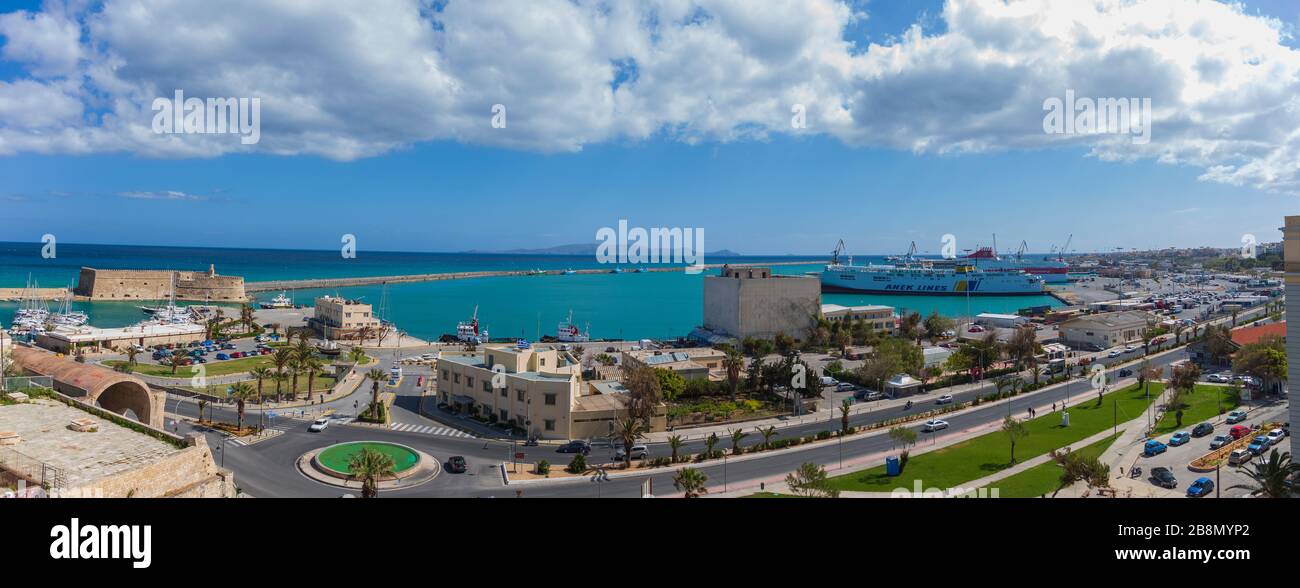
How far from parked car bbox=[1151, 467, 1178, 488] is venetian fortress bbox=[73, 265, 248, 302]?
8871 centimetres

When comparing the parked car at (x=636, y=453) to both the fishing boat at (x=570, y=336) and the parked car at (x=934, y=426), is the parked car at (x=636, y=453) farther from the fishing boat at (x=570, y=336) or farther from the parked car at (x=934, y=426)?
the fishing boat at (x=570, y=336)

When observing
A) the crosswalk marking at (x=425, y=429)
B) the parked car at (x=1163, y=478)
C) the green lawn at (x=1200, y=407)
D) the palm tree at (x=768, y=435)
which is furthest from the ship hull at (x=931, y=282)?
the crosswalk marking at (x=425, y=429)

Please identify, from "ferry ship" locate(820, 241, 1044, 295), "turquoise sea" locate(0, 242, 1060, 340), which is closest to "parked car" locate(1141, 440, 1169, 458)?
"turquoise sea" locate(0, 242, 1060, 340)

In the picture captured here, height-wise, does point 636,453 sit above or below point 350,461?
below

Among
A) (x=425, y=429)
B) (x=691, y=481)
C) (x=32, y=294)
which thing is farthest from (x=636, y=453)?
(x=32, y=294)

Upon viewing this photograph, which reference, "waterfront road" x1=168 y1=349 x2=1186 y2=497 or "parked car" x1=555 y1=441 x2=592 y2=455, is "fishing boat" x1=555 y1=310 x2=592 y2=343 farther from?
"parked car" x1=555 y1=441 x2=592 y2=455

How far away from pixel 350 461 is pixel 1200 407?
31.5 meters

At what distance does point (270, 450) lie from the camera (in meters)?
21.0

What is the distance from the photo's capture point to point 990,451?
2219 cm

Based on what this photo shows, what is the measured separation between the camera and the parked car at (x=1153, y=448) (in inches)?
811

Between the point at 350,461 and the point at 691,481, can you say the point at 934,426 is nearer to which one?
the point at 691,481
